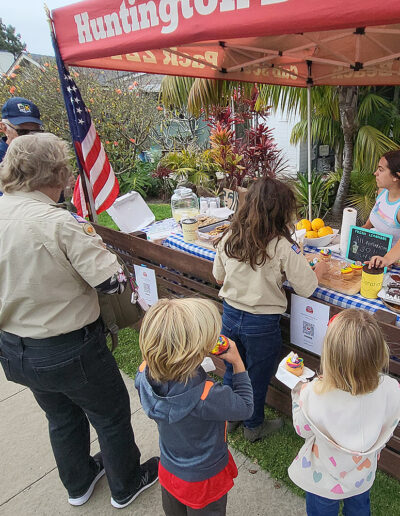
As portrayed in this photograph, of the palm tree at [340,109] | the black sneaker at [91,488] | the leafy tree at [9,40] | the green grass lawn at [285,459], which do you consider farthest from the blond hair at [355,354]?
the leafy tree at [9,40]

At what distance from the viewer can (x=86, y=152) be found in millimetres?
3594

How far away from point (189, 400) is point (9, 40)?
201 feet

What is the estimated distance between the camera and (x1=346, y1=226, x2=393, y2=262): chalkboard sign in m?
2.34

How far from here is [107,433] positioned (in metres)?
2.02

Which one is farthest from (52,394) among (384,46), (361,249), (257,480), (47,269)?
(384,46)

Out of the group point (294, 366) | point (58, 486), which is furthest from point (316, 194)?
point (58, 486)

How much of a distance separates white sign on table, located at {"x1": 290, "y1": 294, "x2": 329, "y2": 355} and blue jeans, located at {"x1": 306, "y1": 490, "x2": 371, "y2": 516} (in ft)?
2.70

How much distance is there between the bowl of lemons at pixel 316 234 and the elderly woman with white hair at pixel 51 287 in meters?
1.75

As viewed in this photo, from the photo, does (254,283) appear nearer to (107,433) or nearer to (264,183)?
(264,183)

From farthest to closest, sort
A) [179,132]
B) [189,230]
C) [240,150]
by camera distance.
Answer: [179,132]
[240,150]
[189,230]

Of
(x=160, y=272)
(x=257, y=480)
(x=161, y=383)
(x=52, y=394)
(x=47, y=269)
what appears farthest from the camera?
(x=160, y=272)

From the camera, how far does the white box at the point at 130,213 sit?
3.91 m

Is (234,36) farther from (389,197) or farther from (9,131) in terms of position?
(9,131)

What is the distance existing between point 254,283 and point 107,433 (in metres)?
1.20
